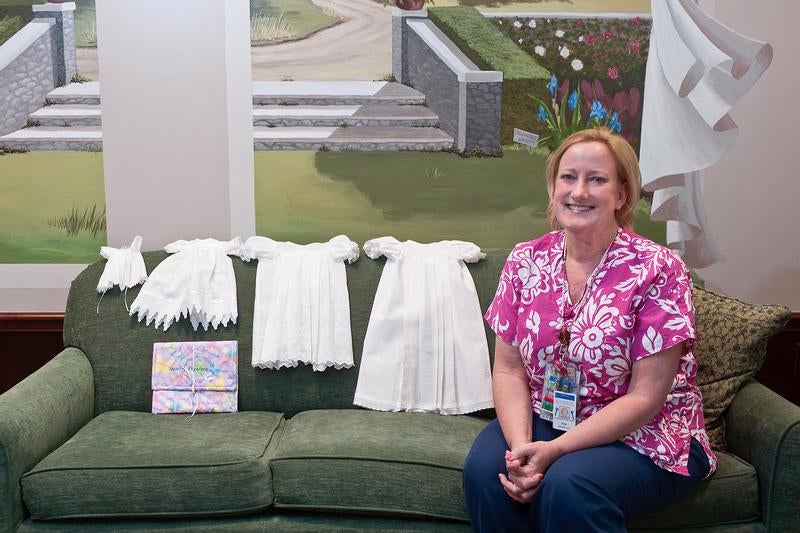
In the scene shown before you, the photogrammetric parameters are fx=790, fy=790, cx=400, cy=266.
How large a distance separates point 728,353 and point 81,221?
7.77ft

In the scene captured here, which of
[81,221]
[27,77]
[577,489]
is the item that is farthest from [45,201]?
[577,489]

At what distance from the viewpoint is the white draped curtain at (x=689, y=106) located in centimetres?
268

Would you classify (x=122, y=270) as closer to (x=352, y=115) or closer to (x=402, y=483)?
(x=352, y=115)

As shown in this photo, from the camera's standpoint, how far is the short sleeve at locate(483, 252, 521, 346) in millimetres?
2141

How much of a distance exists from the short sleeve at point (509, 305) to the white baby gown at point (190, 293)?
97cm

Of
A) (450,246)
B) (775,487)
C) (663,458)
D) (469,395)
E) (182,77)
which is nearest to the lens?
(663,458)

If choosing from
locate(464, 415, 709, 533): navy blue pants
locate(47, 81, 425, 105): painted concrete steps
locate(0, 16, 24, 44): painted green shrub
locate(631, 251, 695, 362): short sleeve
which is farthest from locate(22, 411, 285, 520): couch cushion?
locate(0, 16, 24, 44): painted green shrub

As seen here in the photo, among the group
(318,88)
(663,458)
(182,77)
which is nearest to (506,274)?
(663,458)

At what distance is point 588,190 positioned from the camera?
2.03m

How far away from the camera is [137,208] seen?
3062 mm

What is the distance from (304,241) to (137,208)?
2.15 ft

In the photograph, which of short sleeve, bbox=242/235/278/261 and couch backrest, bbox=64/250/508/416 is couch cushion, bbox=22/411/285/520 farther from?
short sleeve, bbox=242/235/278/261

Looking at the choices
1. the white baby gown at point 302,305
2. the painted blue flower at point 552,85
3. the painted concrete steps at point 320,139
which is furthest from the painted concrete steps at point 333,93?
the white baby gown at point 302,305

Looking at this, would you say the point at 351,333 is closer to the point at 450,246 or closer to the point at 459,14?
the point at 450,246
